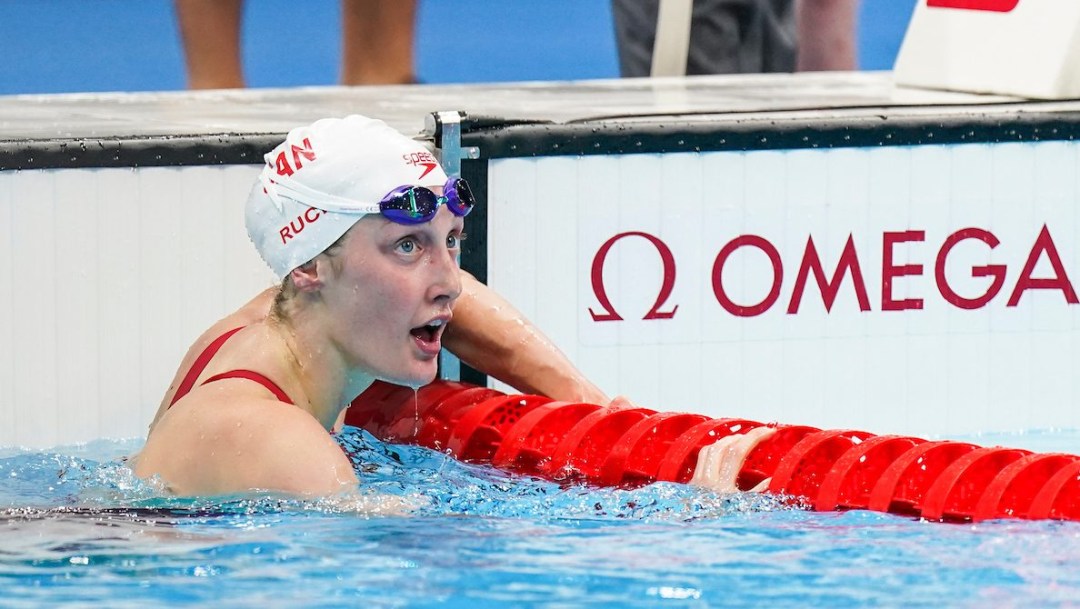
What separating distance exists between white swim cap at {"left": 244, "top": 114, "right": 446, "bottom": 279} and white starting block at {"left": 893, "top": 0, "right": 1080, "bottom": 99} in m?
1.99

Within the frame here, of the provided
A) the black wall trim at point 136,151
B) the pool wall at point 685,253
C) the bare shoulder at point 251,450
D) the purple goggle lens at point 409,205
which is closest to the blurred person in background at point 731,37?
the pool wall at point 685,253

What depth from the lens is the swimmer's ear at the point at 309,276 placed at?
2.70 metres

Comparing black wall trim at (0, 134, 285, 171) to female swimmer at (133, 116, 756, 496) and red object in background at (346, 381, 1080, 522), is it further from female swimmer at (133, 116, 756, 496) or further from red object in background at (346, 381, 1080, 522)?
female swimmer at (133, 116, 756, 496)

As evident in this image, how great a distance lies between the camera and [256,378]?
2.63 metres

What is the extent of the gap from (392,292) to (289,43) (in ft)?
10.8

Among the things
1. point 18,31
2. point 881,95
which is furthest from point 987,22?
point 18,31

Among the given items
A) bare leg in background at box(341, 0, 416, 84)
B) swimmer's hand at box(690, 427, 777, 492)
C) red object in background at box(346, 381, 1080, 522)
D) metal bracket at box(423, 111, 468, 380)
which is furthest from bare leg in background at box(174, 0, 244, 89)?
swimmer's hand at box(690, 427, 777, 492)

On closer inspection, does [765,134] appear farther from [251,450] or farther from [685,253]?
[251,450]

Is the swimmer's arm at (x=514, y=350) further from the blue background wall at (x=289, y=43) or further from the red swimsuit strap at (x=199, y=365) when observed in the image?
the blue background wall at (x=289, y=43)

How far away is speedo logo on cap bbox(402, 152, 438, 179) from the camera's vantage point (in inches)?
108

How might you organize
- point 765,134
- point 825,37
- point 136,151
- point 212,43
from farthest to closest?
point 825,37, point 212,43, point 765,134, point 136,151

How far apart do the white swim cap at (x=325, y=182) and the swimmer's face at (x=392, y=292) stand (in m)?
0.04

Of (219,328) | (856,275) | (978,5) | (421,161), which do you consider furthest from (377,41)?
(421,161)

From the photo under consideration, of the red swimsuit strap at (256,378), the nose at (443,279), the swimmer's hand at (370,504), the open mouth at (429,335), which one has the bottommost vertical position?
the swimmer's hand at (370,504)
